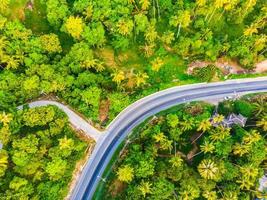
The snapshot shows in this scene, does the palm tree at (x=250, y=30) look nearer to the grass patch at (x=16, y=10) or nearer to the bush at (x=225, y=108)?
the bush at (x=225, y=108)

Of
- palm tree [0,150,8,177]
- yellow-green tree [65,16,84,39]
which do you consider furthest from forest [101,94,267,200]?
yellow-green tree [65,16,84,39]

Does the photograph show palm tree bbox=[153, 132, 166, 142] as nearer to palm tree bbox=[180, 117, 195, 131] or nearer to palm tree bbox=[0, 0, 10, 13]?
palm tree bbox=[180, 117, 195, 131]

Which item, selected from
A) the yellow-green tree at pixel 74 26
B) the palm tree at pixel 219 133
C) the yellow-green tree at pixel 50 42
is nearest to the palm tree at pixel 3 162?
the yellow-green tree at pixel 50 42

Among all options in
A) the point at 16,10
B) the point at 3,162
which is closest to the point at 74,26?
the point at 16,10

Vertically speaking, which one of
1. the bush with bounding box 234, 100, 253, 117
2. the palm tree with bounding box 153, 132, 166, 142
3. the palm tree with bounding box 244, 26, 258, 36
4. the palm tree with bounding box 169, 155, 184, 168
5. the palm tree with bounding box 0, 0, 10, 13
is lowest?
the palm tree with bounding box 169, 155, 184, 168

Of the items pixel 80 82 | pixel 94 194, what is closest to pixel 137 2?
pixel 80 82
